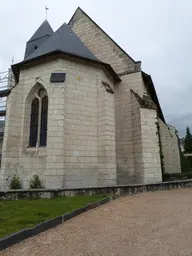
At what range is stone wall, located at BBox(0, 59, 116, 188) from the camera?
8.27 metres

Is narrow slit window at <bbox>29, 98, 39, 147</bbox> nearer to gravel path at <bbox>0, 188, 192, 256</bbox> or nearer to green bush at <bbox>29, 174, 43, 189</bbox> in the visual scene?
green bush at <bbox>29, 174, 43, 189</bbox>

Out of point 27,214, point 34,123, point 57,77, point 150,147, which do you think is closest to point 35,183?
point 34,123

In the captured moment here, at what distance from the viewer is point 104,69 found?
10.5 metres

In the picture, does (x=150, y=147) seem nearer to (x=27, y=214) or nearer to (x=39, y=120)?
(x=39, y=120)

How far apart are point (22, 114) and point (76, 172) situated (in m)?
3.77

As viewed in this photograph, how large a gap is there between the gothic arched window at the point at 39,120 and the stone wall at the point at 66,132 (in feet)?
0.86

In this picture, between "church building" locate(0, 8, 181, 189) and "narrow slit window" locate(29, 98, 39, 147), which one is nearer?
"church building" locate(0, 8, 181, 189)

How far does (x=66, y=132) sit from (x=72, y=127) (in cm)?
39

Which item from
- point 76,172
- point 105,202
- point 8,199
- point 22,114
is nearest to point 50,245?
point 105,202

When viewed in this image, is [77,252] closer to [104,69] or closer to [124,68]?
[104,69]

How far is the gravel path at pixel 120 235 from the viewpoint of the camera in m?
3.03

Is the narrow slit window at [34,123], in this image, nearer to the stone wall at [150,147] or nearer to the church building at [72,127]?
the church building at [72,127]

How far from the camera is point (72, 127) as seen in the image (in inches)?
350

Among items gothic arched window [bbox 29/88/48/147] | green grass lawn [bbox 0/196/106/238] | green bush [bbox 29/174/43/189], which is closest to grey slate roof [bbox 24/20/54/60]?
gothic arched window [bbox 29/88/48/147]
